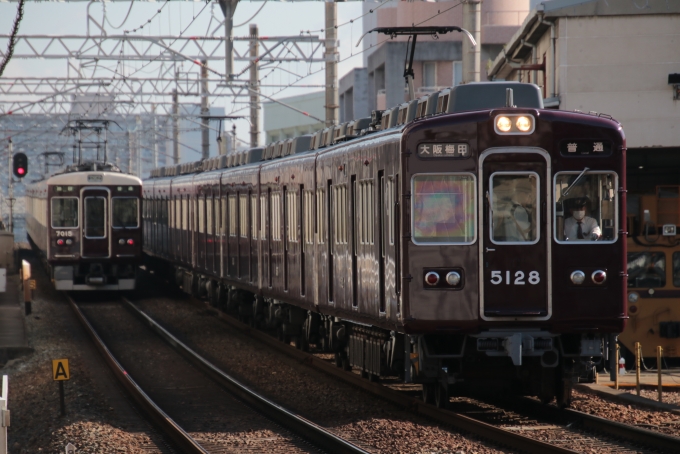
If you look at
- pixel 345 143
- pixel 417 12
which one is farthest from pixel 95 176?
pixel 417 12

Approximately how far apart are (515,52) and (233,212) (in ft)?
23.2

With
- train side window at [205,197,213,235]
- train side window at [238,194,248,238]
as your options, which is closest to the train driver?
train side window at [238,194,248,238]

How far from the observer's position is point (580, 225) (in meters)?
10.5

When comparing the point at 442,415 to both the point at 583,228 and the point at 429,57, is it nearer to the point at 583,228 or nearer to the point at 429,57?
the point at 583,228

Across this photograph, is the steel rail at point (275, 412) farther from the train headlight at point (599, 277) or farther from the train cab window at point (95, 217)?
the train cab window at point (95, 217)

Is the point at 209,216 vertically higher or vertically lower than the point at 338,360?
higher

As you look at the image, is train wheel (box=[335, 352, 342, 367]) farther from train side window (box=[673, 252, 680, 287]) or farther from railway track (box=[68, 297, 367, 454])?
train side window (box=[673, 252, 680, 287])

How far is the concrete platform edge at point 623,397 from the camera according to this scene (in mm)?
11297

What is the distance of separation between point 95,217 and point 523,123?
18032 millimetres

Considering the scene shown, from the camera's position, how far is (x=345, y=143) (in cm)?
1359

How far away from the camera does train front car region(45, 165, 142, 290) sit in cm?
2677

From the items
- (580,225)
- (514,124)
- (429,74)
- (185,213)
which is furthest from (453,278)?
(429,74)

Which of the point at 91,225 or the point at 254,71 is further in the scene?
the point at 254,71

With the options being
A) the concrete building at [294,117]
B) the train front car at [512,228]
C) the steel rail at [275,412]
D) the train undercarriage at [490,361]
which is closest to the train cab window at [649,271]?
the train undercarriage at [490,361]
